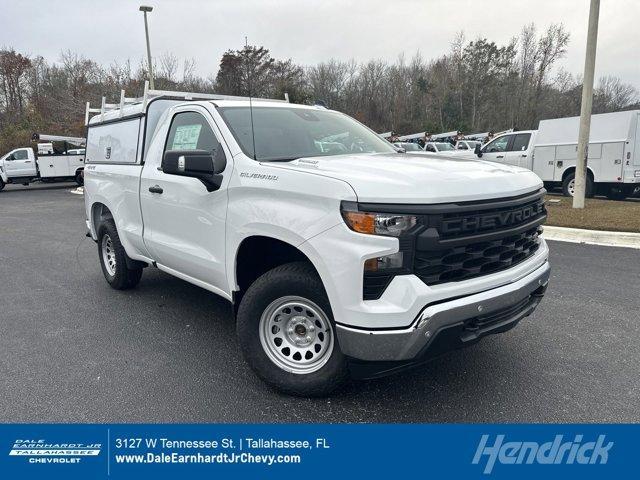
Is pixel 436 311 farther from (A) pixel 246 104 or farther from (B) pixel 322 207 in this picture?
(A) pixel 246 104

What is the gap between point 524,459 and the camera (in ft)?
7.81

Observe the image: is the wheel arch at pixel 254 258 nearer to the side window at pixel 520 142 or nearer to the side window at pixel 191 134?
the side window at pixel 191 134

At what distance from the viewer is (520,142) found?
587 inches

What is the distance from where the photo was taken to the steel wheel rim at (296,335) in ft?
9.62

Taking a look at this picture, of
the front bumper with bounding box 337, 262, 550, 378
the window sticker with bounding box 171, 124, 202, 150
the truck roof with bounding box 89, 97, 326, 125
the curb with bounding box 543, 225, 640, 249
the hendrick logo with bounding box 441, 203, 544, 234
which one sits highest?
the truck roof with bounding box 89, 97, 326, 125

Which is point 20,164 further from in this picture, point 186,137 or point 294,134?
point 294,134

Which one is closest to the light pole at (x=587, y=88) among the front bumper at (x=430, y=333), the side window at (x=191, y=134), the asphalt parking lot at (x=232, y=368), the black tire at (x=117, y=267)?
the asphalt parking lot at (x=232, y=368)

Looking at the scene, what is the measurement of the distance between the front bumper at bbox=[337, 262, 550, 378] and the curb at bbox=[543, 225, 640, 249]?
19.7 ft

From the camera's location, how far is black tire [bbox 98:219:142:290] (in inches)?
207

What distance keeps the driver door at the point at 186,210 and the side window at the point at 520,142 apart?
43.3 ft

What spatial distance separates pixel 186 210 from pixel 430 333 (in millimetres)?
2226

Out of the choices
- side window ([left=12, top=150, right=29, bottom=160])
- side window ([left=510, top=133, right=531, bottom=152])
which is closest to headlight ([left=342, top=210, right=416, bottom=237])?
side window ([left=510, top=133, right=531, bottom=152])

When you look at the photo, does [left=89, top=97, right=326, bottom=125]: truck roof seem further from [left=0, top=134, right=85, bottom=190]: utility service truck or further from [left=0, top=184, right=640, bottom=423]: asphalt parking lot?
[left=0, top=134, right=85, bottom=190]: utility service truck

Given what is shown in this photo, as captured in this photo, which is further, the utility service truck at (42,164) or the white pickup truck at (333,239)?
the utility service truck at (42,164)
